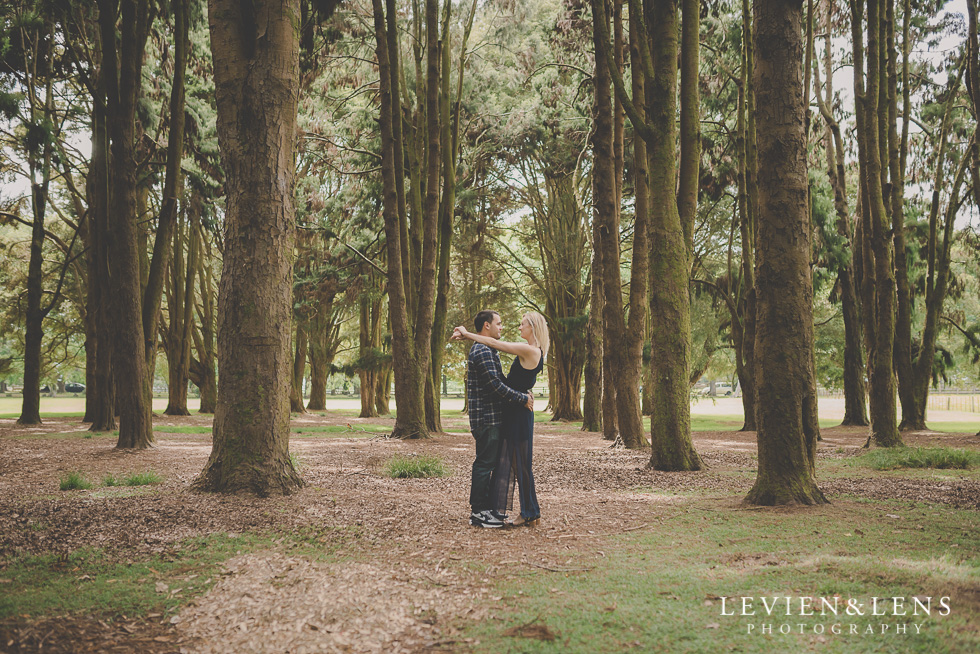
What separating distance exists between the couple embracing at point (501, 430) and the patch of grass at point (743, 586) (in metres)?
0.95

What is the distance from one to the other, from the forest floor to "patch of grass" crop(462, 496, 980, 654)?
0.06 ft

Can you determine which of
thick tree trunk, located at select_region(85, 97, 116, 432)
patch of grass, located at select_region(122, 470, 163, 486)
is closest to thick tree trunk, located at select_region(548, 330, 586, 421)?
thick tree trunk, located at select_region(85, 97, 116, 432)

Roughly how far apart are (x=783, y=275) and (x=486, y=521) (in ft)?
11.6

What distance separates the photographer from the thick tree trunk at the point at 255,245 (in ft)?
21.3

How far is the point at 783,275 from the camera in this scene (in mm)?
6145

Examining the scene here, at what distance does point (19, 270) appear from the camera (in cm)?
2831

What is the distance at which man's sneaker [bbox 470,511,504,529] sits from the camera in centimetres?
552

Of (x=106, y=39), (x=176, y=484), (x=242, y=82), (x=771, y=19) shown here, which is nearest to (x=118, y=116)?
(x=106, y=39)

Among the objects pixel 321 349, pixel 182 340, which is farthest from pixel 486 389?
pixel 321 349

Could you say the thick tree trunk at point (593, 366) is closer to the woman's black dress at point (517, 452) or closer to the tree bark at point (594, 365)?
the tree bark at point (594, 365)

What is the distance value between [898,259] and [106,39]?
53.0 ft

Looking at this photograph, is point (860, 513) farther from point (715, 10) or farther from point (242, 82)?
point (715, 10)

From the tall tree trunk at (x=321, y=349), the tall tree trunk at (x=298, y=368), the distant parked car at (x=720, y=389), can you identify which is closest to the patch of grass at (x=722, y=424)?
the tall tree trunk at (x=321, y=349)

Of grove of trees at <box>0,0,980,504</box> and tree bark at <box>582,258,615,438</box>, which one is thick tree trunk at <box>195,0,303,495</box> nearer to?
grove of trees at <box>0,0,980,504</box>
